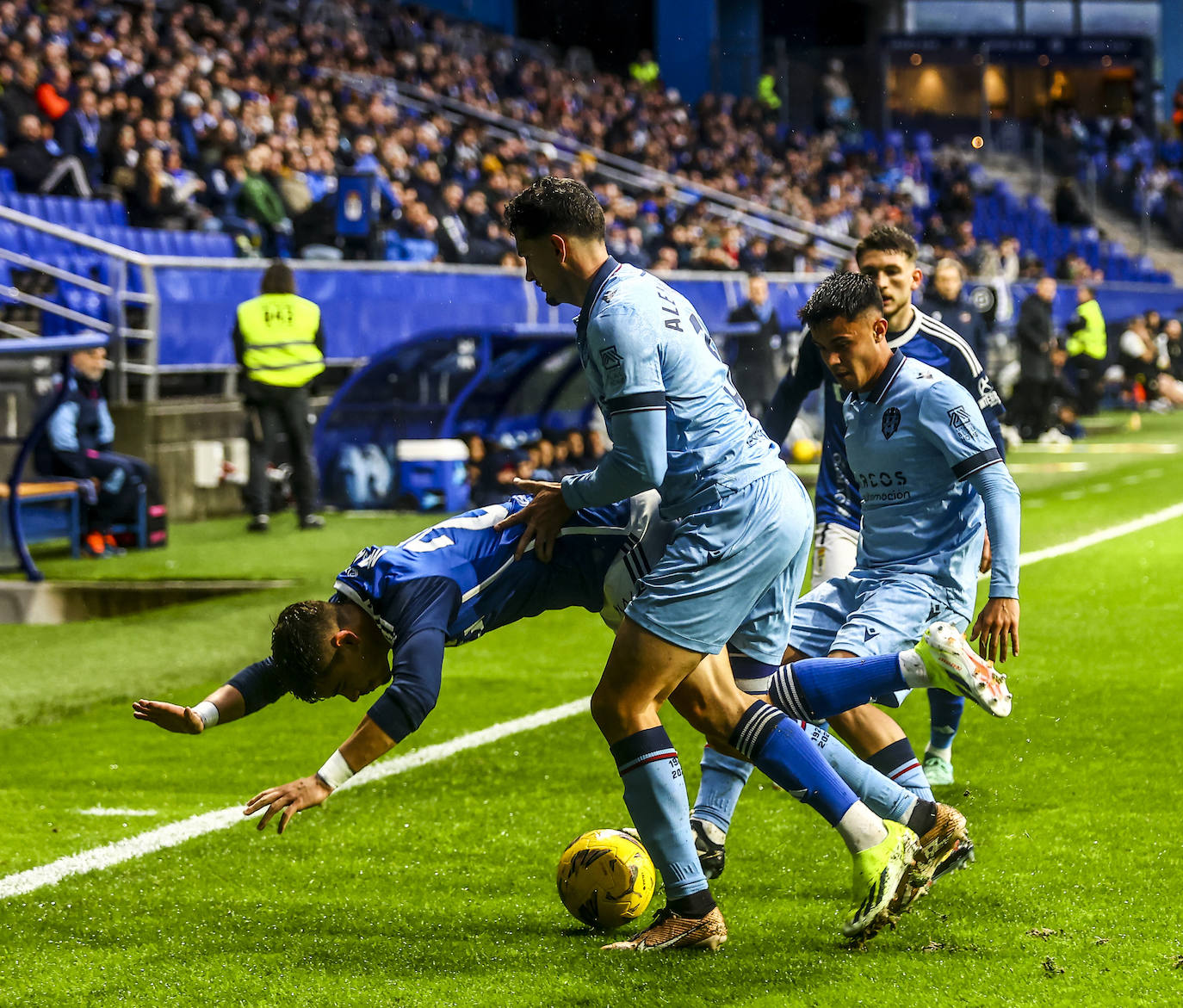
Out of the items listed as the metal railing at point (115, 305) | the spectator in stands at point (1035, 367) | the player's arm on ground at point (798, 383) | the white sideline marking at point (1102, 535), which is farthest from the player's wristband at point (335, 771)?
the spectator in stands at point (1035, 367)

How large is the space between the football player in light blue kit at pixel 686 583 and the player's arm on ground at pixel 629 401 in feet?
0.04

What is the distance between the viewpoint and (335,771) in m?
3.50

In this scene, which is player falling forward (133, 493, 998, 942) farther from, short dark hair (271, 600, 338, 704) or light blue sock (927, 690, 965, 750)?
light blue sock (927, 690, 965, 750)

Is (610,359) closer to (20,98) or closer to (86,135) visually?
(20,98)

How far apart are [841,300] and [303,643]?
5.54 ft

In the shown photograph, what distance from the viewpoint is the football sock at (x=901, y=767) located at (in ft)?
15.1

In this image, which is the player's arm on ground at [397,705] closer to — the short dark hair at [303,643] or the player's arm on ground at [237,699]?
the short dark hair at [303,643]

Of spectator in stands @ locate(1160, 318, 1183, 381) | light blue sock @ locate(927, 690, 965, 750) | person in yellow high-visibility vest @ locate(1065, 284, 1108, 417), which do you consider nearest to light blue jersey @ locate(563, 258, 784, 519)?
light blue sock @ locate(927, 690, 965, 750)

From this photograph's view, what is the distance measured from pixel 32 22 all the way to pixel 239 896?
1431 centimetres

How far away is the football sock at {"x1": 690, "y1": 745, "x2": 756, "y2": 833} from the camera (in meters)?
4.64

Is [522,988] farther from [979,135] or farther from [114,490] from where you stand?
[979,135]

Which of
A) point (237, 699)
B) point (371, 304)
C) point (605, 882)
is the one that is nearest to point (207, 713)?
point (237, 699)

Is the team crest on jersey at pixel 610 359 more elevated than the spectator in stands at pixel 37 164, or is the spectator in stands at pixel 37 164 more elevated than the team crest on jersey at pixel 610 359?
the spectator in stands at pixel 37 164

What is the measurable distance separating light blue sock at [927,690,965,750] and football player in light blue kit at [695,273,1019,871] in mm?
761
